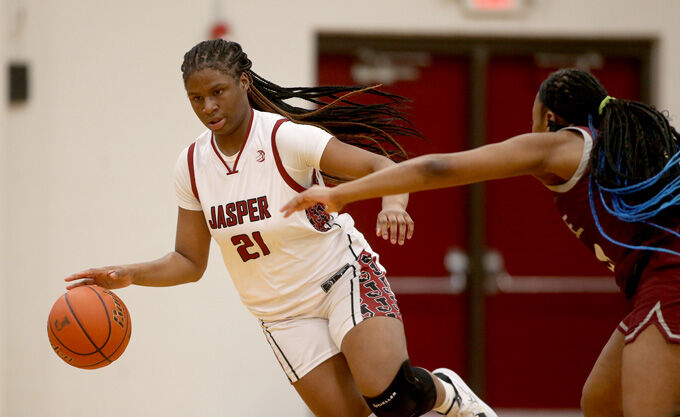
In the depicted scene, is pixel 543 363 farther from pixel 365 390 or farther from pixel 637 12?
pixel 365 390

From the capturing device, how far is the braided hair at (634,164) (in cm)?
303

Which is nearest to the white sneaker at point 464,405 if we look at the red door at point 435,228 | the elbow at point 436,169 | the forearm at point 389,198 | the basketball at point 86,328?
the forearm at point 389,198

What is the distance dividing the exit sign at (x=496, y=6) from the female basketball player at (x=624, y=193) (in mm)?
3764

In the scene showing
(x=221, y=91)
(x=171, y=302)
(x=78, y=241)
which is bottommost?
(x=171, y=302)

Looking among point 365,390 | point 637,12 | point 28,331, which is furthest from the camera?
point 637,12

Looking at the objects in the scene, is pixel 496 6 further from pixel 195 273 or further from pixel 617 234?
pixel 617 234

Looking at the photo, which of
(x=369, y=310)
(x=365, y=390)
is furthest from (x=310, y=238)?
(x=365, y=390)

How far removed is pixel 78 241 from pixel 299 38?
86.9 inches

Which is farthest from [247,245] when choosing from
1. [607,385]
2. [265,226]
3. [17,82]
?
[17,82]

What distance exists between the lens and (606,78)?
727cm

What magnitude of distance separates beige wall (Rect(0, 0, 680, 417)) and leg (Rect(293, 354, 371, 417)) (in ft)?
8.81

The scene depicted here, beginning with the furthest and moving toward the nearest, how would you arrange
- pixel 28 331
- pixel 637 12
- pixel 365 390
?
pixel 637 12 → pixel 28 331 → pixel 365 390

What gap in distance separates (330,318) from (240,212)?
596 mm

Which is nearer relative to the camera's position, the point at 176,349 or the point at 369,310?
the point at 369,310
